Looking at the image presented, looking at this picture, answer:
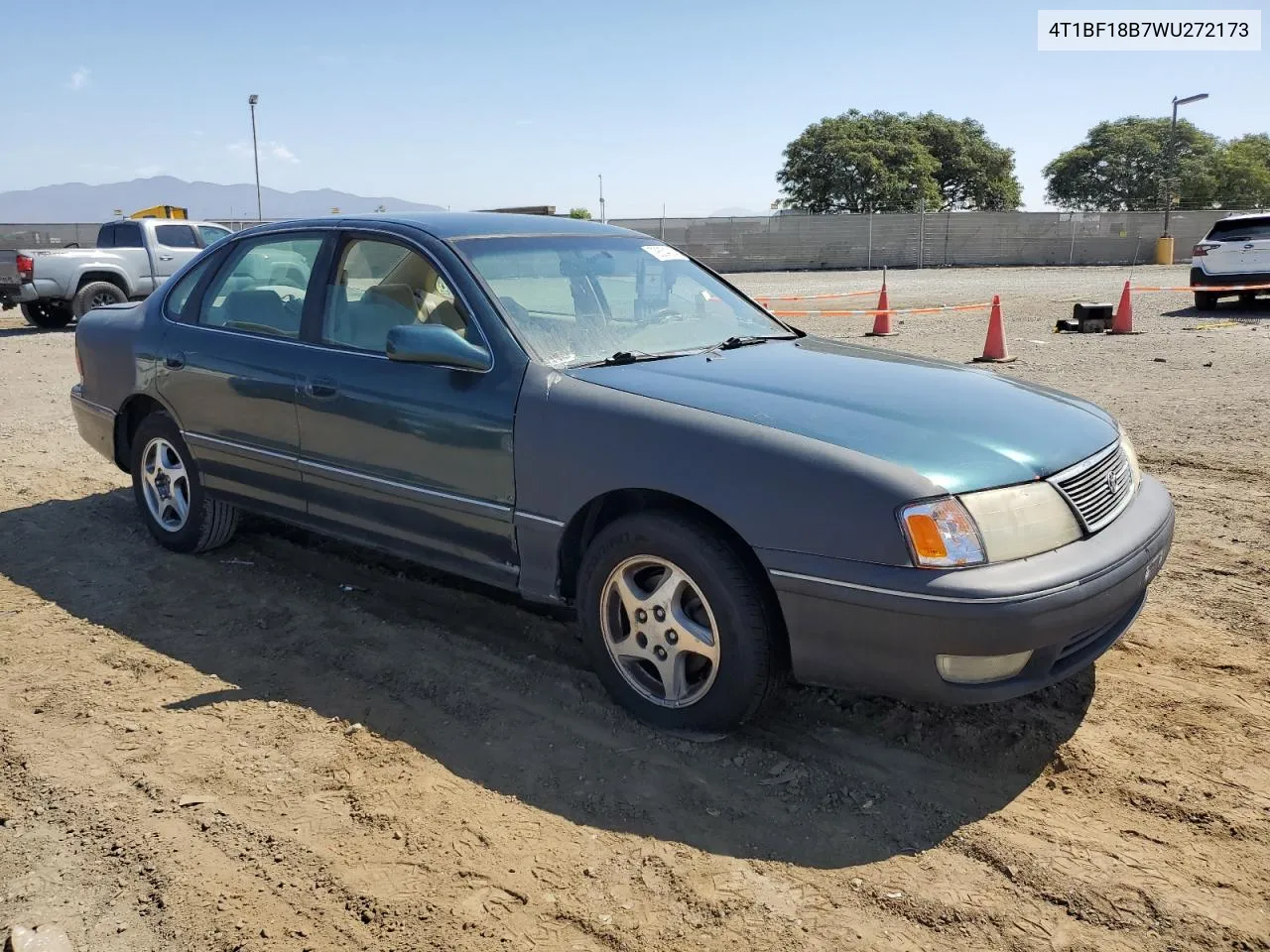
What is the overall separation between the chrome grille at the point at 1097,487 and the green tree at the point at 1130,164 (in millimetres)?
71125

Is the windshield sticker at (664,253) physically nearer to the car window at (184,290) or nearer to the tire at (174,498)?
the car window at (184,290)

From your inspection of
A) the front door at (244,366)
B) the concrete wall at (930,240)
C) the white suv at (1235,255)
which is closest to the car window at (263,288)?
the front door at (244,366)

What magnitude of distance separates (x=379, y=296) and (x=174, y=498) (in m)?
1.87

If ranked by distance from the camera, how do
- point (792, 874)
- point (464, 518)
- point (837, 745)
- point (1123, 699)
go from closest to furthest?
point (792, 874), point (837, 745), point (1123, 699), point (464, 518)

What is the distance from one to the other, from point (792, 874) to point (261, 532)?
3.89m

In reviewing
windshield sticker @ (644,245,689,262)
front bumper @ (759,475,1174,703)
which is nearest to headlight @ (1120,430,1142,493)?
front bumper @ (759,475,1174,703)

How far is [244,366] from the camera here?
182 inches

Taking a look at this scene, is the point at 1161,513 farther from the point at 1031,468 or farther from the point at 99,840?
the point at 99,840

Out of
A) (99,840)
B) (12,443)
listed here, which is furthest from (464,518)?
(12,443)

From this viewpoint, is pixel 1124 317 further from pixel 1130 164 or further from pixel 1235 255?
pixel 1130 164

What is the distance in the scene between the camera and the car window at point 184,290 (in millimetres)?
5133

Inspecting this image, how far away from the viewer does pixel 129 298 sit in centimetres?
1770

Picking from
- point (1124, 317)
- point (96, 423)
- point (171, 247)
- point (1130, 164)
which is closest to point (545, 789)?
point (96, 423)

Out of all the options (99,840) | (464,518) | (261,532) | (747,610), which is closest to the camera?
(99,840)
